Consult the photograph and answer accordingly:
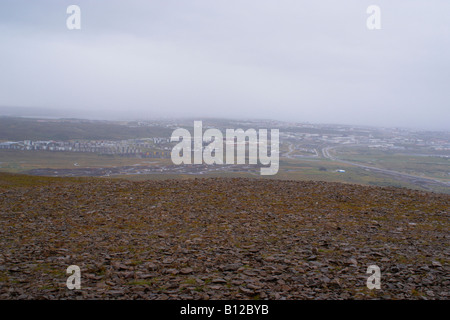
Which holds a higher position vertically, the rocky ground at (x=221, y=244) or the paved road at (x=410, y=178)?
the rocky ground at (x=221, y=244)

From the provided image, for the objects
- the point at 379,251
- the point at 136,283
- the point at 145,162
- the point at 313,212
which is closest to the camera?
the point at 136,283

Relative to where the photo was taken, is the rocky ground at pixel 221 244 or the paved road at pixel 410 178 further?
the paved road at pixel 410 178

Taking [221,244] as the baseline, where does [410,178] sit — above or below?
below

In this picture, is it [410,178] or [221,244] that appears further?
[410,178]

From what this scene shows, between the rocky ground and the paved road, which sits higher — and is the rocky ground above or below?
above

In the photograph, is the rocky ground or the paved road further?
the paved road
